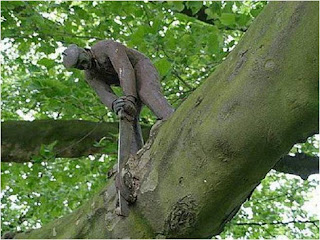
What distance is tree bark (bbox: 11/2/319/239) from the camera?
1354 mm

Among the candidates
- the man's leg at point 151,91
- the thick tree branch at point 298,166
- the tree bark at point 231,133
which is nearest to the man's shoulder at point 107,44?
the man's leg at point 151,91

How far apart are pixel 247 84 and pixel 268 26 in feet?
0.52

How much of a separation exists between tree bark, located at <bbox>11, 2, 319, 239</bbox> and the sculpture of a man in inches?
5.8

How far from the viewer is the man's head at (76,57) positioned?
1.94 metres

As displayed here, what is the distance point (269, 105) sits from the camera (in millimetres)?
1396

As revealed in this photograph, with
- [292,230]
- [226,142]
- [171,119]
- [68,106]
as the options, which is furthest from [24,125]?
[292,230]

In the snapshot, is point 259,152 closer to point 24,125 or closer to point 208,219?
point 208,219

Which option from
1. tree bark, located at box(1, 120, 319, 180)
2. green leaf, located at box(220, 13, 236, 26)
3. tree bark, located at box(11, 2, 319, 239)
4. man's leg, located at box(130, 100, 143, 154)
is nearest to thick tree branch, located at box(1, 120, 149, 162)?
tree bark, located at box(1, 120, 319, 180)

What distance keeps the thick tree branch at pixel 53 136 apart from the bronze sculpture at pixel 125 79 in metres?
1.45

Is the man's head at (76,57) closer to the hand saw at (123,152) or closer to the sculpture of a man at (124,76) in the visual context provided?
the sculpture of a man at (124,76)

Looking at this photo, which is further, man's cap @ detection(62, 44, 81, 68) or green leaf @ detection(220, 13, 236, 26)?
green leaf @ detection(220, 13, 236, 26)

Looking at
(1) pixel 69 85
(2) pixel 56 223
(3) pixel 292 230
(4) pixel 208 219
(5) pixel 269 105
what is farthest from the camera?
(3) pixel 292 230

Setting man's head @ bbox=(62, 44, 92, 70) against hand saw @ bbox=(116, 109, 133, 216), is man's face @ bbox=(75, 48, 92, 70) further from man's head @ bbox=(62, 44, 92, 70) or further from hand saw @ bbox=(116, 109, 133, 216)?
hand saw @ bbox=(116, 109, 133, 216)

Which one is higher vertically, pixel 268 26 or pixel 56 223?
pixel 56 223
